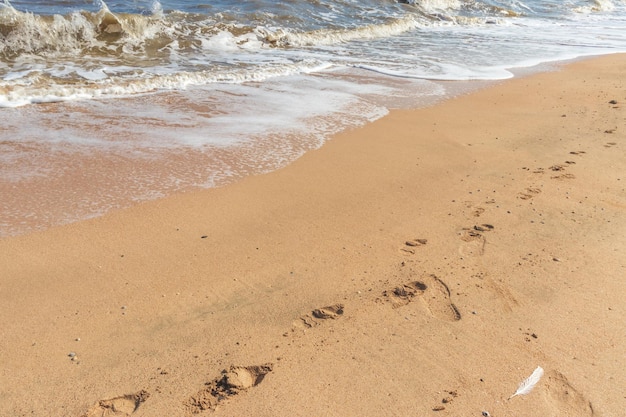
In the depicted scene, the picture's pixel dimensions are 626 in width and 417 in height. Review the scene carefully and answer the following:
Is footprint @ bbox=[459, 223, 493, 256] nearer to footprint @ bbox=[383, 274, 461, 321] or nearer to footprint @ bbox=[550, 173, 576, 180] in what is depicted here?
footprint @ bbox=[383, 274, 461, 321]

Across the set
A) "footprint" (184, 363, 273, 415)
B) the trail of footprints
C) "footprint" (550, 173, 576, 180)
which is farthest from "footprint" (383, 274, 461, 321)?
"footprint" (550, 173, 576, 180)

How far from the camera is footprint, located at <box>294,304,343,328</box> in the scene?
9.28 feet

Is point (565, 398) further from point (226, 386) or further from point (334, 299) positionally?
point (226, 386)

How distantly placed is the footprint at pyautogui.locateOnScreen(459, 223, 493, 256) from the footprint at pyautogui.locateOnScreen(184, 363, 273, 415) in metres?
1.67

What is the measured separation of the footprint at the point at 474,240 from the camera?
11.7 feet

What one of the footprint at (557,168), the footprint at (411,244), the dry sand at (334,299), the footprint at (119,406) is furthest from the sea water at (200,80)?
the footprint at (557,168)

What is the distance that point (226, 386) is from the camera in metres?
2.39

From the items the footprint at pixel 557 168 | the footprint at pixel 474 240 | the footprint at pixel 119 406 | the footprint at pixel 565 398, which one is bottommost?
the footprint at pixel 119 406

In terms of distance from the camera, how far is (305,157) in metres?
5.07

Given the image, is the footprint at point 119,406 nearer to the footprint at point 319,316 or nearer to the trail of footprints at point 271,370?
the trail of footprints at point 271,370

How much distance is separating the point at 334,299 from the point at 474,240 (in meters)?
1.23

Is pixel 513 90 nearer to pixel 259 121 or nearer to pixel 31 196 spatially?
pixel 259 121

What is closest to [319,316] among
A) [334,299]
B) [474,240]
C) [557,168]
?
[334,299]

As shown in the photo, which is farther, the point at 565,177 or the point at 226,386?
the point at 565,177
